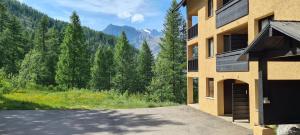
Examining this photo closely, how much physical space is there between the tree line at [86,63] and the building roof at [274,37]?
74.4 feet

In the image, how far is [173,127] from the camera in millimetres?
17344

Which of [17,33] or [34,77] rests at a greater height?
[17,33]

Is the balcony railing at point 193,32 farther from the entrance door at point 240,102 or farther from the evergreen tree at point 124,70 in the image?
the evergreen tree at point 124,70

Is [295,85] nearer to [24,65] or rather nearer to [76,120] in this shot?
[76,120]

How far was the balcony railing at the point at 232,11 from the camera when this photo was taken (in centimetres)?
1767

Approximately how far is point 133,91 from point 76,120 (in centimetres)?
5295

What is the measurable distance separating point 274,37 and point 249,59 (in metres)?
2.08

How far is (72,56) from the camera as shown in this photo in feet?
189

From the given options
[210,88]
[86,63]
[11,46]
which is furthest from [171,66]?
[11,46]

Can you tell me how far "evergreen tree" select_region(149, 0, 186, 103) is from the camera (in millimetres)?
49875

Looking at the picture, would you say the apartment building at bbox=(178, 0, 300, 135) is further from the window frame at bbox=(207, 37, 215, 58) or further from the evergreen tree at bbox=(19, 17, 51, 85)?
the evergreen tree at bbox=(19, 17, 51, 85)

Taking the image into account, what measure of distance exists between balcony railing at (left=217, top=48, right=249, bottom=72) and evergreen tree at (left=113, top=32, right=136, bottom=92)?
5051cm

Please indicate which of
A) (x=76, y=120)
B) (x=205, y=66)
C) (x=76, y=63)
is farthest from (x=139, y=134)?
(x=76, y=63)

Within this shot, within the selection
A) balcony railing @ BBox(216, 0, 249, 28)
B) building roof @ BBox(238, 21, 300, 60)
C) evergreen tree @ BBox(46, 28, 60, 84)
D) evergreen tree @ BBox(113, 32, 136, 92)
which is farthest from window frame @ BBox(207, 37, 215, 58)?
evergreen tree @ BBox(46, 28, 60, 84)
